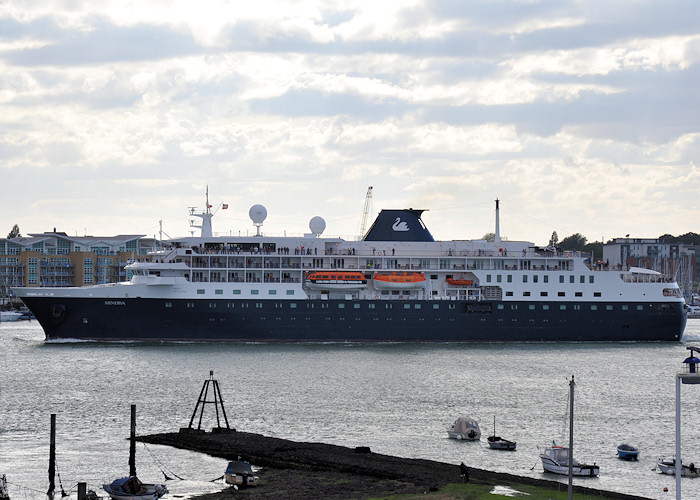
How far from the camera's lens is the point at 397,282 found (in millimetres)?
65500

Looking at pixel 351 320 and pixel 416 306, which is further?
pixel 416 306

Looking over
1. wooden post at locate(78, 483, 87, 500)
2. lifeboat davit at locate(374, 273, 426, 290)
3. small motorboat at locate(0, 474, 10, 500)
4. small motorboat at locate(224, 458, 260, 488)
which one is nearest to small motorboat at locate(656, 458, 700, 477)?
small motorboat at locate(224, 458, 260, 488)

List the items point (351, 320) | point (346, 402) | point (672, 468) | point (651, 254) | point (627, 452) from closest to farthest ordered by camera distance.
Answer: point (672, 468) < point (627, 452) < point (346, 402) < point (351, 320) < point (651, 254)

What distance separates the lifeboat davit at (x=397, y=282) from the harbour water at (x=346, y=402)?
4347mm

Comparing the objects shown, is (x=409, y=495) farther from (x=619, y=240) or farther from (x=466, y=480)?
(x=619, y=240)

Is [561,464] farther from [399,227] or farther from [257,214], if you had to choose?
[257,214]

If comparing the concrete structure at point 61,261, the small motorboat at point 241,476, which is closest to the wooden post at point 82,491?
the small motorboat at point 241,476

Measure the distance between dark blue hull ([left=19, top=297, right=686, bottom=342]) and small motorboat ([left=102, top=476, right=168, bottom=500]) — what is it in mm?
35228

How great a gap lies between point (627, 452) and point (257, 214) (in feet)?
134

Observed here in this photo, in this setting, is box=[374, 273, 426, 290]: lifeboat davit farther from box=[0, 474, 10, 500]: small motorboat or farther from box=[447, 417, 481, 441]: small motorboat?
box=[0, 474, 10, 500]: small motorboat

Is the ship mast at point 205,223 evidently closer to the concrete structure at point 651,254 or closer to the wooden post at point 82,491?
the wooden post at point 82,491

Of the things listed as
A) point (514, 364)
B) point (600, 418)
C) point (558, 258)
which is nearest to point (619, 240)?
point (558, 258)

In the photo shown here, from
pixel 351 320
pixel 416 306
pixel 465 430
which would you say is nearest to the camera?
pixel 465 430

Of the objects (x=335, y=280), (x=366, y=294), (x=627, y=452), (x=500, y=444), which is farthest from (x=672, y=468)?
(x=366, y=294)
